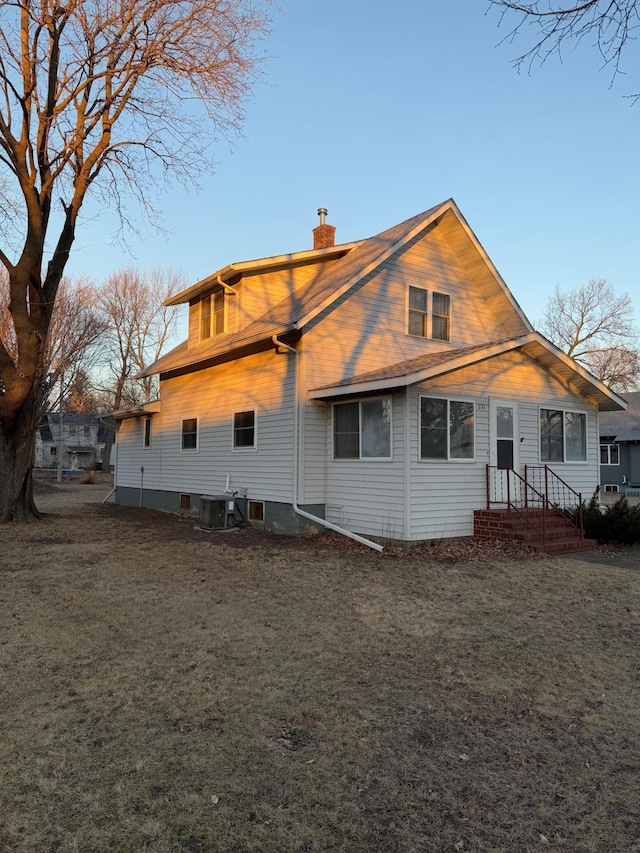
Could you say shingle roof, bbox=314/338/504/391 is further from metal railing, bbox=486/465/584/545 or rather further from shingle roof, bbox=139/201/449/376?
metal railing, bbox=486/465/584/545

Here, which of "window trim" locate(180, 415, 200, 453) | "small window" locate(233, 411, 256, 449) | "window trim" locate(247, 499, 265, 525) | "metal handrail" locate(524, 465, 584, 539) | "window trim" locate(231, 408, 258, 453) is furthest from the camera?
"window trim" locate(180, 415, 200, 453)

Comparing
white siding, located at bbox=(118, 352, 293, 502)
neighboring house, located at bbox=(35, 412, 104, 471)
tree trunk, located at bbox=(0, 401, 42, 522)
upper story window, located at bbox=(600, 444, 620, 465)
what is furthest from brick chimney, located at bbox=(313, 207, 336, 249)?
neighboring house, located at bbox=(35, 412, 104, 471)

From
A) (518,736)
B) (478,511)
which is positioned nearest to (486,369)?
(478,511)

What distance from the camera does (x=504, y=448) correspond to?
11570 millimetres

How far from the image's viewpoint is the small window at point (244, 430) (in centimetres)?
1291

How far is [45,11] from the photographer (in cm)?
1143

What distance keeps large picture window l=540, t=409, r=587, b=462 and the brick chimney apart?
7337mm

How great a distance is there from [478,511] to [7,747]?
29.5 ft

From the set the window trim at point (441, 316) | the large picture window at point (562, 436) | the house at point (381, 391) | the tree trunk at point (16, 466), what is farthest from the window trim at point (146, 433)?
the large picture window at point (562, 436)

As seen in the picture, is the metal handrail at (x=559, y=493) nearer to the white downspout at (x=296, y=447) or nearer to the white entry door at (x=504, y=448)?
the white entry door at (x=504, y=448)

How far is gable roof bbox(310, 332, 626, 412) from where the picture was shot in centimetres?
959

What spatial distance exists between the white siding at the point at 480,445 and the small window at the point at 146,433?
10.9 metres

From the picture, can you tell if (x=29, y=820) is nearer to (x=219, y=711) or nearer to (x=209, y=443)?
(x=219, y=711)

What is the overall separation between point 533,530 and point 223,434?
741cm
